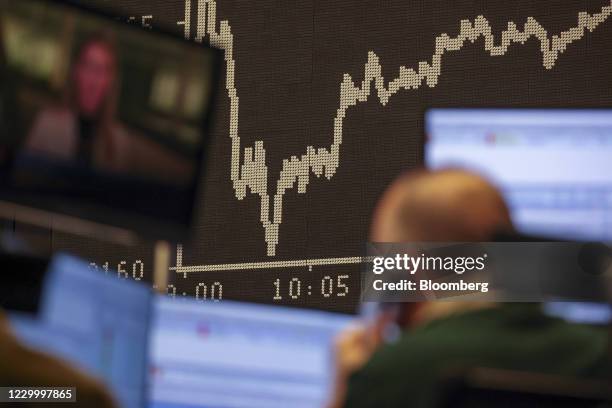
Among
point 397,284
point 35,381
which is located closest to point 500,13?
point 397,284

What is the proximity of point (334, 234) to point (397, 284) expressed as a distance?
0.99m

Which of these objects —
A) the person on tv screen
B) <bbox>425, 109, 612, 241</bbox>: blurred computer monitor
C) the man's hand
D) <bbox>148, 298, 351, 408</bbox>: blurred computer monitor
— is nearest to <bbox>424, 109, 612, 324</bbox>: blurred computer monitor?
<bbox>425, 109, 612, 241</bbox>: blurred computer monitor

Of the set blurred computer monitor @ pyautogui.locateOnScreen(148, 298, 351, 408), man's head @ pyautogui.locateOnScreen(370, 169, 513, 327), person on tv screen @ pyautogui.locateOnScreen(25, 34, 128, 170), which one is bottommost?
blurred computer monitor @ pyautogui.locateOnScreen(148, 298, 351, 408)

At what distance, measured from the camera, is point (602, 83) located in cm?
228

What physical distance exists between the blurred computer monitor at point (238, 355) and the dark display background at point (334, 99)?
92cm

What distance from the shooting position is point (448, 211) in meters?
1.27

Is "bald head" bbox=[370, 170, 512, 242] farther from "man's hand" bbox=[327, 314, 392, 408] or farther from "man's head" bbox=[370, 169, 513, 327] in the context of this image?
"man's hand" bbox=[327, 314, 392, 408]

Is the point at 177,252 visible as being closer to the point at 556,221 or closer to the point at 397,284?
the point at 556,221

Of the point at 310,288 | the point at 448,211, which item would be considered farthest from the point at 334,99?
the point at 448,211

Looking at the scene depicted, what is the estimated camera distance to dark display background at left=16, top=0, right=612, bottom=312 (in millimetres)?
2324

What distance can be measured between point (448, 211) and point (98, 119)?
408mm

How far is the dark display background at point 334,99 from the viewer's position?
2.32 m

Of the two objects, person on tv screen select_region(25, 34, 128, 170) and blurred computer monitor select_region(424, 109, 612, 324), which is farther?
blurred computer monitor select_region(424, 109, 612, 324)

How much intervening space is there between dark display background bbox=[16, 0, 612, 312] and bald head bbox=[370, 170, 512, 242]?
40.7 inches
